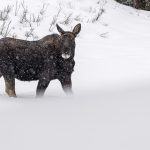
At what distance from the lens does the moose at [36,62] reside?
644 cm

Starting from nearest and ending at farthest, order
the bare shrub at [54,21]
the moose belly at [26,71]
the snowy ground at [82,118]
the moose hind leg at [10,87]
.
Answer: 1. the snowy ground at [82,118]
2. the moose hind leg at [10,87]
3. the moose belly at [26,71]
4. the bare shrub at [54,21]

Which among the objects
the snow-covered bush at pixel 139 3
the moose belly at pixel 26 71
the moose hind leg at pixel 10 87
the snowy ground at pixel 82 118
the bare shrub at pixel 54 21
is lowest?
the snow-covered bush at pixel 139 3

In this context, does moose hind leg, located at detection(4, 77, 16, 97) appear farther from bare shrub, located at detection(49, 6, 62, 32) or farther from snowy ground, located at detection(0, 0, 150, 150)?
bare shrub, located at detection(49, 6, 62, 32)

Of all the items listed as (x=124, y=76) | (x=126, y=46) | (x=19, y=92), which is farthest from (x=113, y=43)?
(x=19, y=92)

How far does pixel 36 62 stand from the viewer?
654 cm

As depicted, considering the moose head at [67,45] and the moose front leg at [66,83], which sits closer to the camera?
the moose head at [67,45]

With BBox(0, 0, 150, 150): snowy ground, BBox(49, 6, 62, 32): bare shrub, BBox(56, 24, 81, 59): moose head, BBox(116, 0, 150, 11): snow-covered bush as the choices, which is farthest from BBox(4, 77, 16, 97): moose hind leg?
BBox(116, 0, 150, 11): snow-covered bush

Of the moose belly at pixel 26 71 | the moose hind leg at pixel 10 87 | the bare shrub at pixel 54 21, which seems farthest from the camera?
the bare shrub at pixel 54 21

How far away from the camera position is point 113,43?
35.9ft

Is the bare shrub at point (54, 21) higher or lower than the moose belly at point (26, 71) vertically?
lower

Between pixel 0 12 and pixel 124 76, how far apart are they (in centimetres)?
374

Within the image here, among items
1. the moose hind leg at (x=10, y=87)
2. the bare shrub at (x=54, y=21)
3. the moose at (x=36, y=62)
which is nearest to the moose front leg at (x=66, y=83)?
the moose at (x=36, y=62)

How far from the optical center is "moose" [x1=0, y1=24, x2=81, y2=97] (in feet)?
21.1

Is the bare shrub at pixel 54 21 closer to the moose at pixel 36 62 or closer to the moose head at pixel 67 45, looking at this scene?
the moose at pixel 36 62
